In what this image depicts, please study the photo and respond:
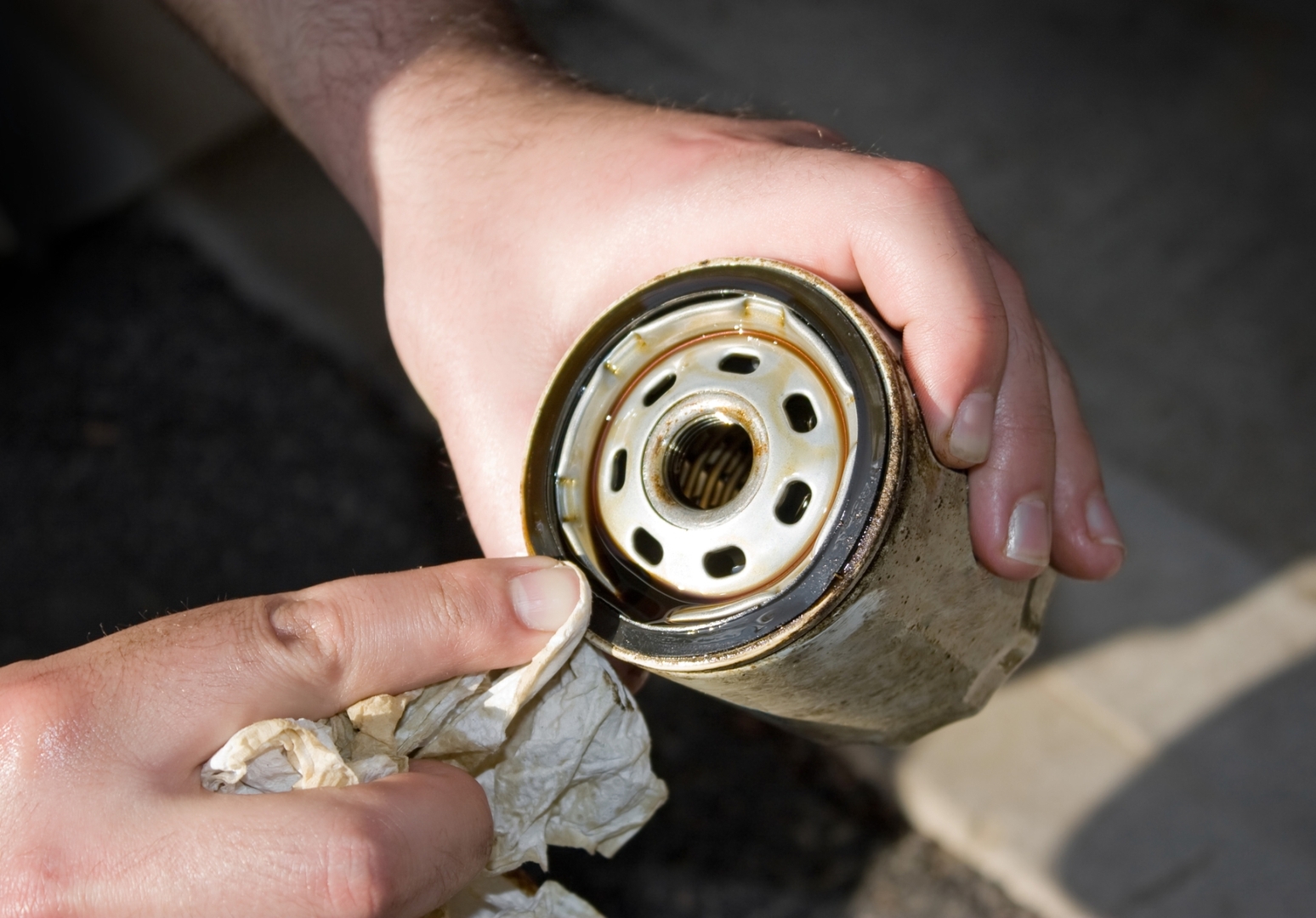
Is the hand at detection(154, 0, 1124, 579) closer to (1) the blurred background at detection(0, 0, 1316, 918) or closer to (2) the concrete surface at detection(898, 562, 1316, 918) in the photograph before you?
(1) the blurred background at detection(0, 0, 1316, 918)

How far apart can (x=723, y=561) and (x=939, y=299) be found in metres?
0.42

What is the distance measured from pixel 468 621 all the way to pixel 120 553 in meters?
2.63

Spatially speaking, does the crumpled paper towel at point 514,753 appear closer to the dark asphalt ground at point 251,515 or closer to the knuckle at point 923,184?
the knuckle at point 923,184

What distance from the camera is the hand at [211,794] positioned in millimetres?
1065

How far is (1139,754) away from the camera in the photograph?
2.79 metres

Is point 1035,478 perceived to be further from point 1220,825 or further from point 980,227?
point 1220,825

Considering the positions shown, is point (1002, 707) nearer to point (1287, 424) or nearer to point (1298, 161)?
point (1287, 424)

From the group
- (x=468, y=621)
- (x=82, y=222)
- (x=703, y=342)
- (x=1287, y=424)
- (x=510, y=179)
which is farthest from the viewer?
(x=82, y=222)

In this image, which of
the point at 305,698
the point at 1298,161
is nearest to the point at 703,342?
the point at 305,698

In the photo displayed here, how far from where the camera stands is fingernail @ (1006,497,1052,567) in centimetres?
139

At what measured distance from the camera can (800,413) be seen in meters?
1.39

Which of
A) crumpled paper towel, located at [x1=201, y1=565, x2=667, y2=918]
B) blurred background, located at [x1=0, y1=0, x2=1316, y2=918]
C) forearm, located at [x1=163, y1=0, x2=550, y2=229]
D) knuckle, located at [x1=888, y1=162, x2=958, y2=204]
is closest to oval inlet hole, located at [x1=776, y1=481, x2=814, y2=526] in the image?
crumpled paper towel, located at [x1=201, y1=565, x2=667, y2=918]

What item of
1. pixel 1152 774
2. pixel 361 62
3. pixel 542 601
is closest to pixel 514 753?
pixel 542 601

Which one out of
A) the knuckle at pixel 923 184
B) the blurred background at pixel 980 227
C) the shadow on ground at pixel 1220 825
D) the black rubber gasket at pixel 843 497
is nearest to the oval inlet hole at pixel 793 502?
the black rubber gasket at pixel 843 497
